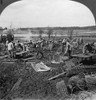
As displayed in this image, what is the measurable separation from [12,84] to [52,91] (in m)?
1.03

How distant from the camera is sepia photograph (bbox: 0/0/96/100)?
150 inches

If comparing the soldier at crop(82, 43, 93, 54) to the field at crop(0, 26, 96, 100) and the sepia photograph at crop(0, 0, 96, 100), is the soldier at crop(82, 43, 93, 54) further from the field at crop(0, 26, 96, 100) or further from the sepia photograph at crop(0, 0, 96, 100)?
the field at crop(0, 26, 96, 100)

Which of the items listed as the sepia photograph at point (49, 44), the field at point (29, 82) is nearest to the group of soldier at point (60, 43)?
the sepia photograph at point (49, 44)

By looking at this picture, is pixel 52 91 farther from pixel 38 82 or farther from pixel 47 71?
pixel 47 71

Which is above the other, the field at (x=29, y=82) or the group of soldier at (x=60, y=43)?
the group of soldier at (x=60, y=43)

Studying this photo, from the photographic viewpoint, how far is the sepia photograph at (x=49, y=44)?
381 cm

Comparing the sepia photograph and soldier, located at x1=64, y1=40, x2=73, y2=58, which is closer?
the sepia photograph

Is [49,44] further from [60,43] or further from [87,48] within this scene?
[87,48]

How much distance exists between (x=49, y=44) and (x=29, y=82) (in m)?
1.51

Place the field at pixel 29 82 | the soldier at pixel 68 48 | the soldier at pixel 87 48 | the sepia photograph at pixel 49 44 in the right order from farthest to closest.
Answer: the soldier at pixel 68 48
the soldier at pixel 87 48
the sepia photograph at pixel 49 44
the field at pixel 29 82

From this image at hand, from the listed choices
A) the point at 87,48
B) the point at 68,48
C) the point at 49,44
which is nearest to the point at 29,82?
the point at 49,44

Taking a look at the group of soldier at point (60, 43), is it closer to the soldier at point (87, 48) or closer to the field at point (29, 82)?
the soldier at point (87, 48)

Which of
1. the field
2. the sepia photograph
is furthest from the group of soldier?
the field

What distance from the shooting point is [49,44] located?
4984mm
